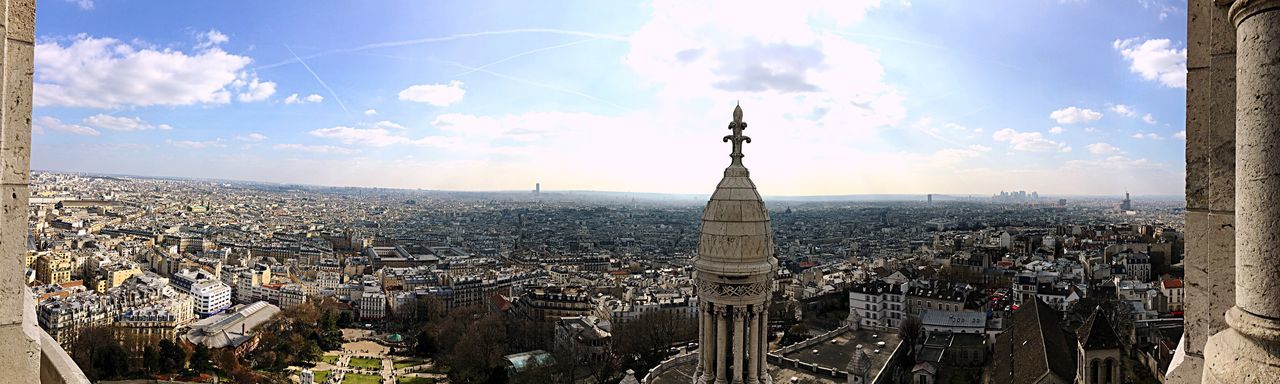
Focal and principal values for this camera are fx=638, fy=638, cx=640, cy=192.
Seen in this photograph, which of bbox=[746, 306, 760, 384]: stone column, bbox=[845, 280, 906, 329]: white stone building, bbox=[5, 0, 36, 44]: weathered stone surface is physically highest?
bbox=[5, 0, 36, 44]: weathered stone surface

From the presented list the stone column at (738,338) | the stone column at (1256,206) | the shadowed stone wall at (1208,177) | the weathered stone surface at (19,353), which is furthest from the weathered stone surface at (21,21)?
the stone column at (738,338)

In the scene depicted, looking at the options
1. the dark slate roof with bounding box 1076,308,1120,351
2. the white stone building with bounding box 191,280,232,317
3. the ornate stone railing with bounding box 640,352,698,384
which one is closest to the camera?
the ornate stone railing with bounding box 640,352,698,384

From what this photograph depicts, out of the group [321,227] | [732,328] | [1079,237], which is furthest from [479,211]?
[732,328]

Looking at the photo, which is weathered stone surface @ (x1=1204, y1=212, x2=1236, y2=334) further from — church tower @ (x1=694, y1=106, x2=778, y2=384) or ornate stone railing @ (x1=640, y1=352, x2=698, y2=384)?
ornate stone railing @ (x1=640, y1=352, x2=698, y2=384)

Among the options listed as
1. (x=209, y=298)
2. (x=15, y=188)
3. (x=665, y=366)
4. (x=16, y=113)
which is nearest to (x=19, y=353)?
(x=15, y=188)

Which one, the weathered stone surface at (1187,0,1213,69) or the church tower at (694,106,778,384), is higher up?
the weathered stone surface at (1187,0,1213,69)

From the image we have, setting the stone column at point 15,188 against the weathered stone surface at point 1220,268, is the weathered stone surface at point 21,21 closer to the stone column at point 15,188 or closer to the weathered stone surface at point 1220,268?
the stone column at point 15,188

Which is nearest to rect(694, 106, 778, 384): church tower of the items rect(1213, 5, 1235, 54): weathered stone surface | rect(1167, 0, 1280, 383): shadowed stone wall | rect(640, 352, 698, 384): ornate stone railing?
rect(1213, 5, 1235, 54): weathered stone surface
